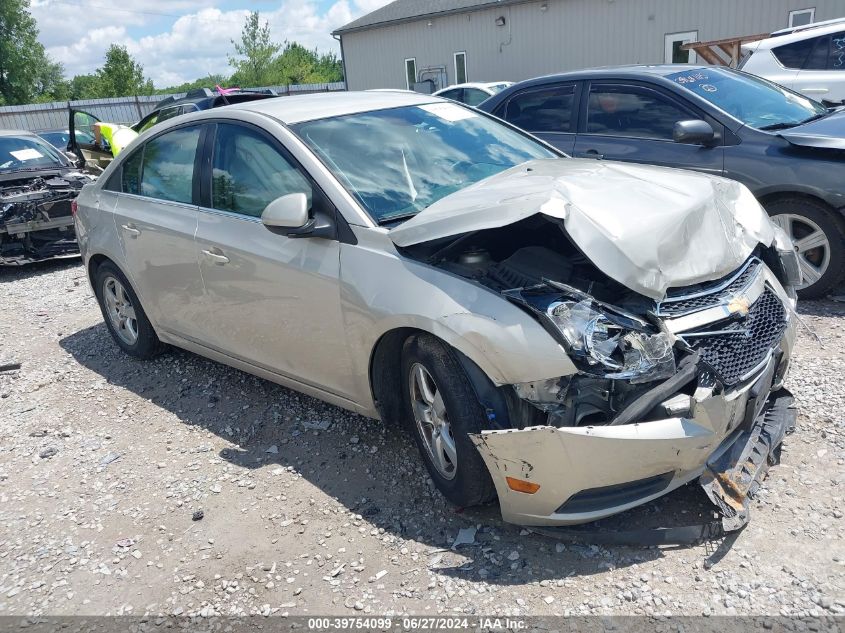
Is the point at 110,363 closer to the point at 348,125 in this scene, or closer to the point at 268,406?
the point at 268,406

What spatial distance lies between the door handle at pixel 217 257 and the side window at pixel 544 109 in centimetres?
373

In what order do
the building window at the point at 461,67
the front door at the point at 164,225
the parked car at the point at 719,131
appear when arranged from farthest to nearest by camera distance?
the building window at the point at 461,67 → the parked car at the point at 719,131 → the front door at the point at 164,225

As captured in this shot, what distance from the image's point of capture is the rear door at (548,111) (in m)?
6.43

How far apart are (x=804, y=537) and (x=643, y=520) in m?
0.61

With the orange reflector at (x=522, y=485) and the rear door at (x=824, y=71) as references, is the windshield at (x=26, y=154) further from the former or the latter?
the rear door at (x=824, y=71)

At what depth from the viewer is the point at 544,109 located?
6672mm

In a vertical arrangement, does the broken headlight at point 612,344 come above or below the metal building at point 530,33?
below

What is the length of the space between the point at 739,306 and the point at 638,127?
3.59m

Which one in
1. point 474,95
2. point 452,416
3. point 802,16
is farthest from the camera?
point 802,16

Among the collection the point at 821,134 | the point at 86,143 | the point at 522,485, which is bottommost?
the point at 522,485

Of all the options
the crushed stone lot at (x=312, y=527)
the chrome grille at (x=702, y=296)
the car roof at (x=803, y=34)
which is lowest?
the crushed stone lot at (x=312, y=527)

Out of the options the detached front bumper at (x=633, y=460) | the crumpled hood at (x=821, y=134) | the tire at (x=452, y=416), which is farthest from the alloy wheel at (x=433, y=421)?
the crumpled hood at (x=821, y=134)

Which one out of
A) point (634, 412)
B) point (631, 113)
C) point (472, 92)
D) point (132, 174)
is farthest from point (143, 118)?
point (634, 412)

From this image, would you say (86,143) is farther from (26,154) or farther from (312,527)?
(312,527)
